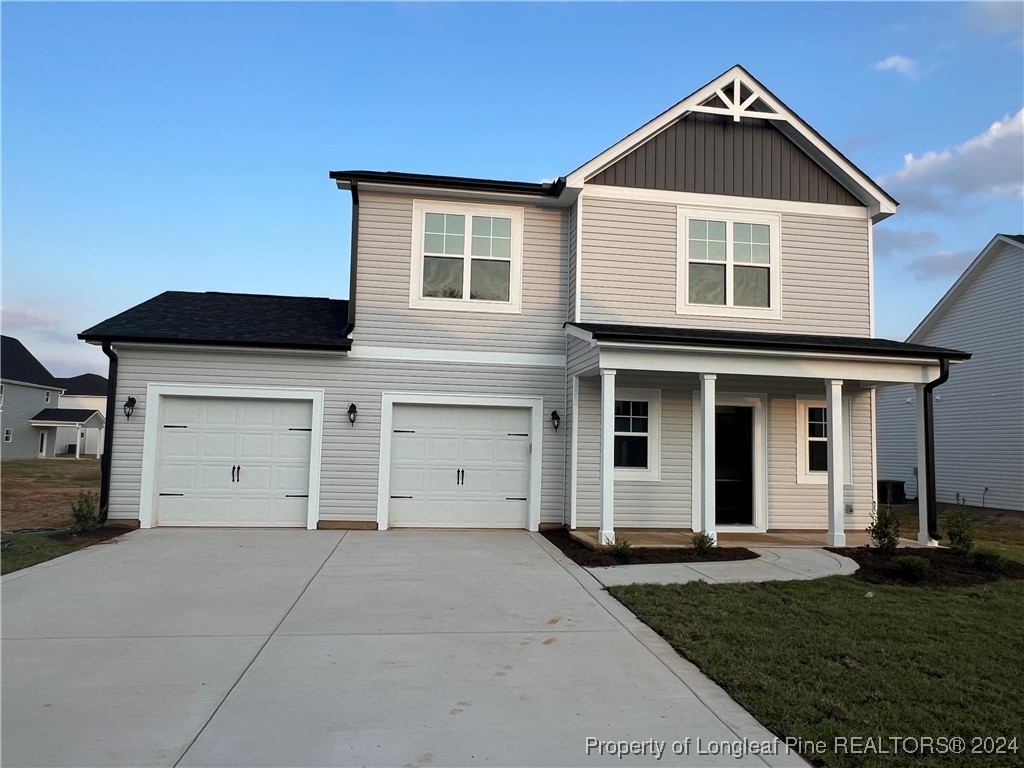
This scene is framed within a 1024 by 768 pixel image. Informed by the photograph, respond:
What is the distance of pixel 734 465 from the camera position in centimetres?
1185

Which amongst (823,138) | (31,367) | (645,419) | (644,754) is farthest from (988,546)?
(31,367)

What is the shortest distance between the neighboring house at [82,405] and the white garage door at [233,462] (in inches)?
1480

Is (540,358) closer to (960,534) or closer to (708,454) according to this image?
(708,454)

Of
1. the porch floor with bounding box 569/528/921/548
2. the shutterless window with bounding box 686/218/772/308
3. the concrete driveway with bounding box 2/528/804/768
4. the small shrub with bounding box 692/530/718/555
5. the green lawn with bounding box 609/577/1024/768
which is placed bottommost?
the concrete driveway with bounding box 2/528/804/768

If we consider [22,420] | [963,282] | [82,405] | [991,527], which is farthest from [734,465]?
[82,405]

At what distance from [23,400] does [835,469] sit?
43.9 metres

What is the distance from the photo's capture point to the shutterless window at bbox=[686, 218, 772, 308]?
11648mm

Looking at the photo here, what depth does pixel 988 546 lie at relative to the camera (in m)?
11.2

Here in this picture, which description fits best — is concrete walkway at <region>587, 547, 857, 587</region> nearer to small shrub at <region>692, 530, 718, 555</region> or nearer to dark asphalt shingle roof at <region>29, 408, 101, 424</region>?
small shrub at <region>692, 530, 718, 555</region>

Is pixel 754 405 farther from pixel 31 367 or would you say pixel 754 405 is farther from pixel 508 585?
pixel 31 367

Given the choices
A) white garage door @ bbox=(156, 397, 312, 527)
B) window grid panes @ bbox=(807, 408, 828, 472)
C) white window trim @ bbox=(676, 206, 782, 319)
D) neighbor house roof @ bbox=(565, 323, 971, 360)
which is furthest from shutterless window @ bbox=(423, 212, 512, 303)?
window grid panes @ bbox=(807, 408, 828, 472)

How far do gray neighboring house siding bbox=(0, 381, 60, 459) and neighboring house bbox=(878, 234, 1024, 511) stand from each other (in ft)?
139

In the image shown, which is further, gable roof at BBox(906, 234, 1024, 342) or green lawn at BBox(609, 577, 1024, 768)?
gable roof at BBox(906, 234, 1024, 342)

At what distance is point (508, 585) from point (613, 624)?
173 cm
